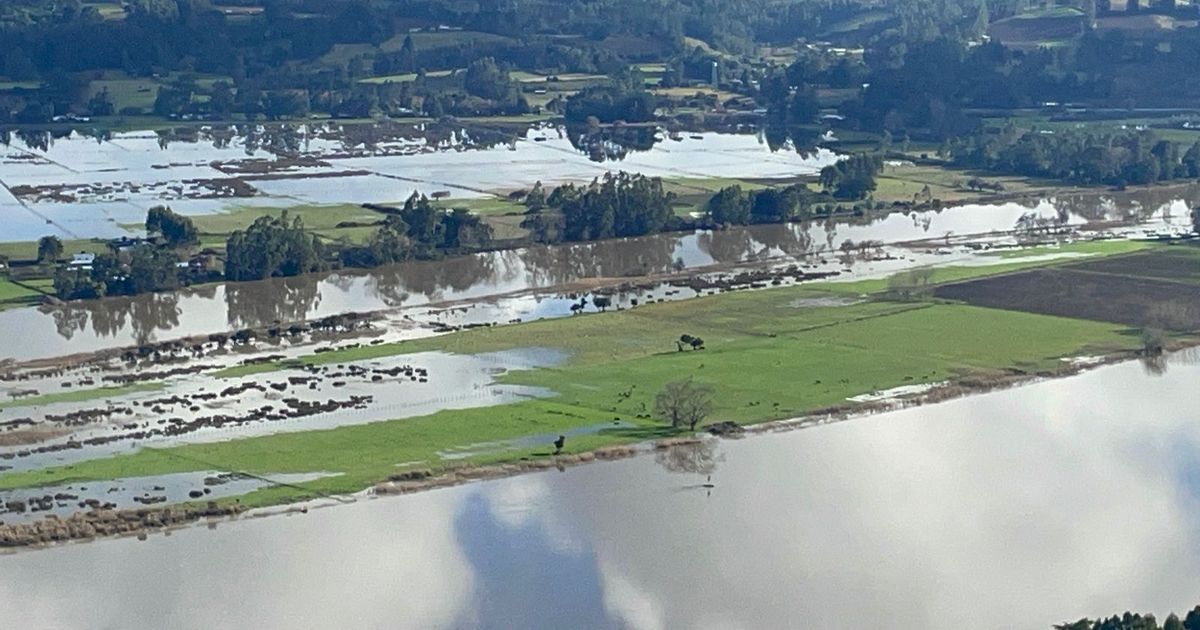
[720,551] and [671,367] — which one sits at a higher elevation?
[671,367]

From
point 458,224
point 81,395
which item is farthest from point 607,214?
point 81,395

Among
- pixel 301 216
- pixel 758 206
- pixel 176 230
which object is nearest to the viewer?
pixel 176 230

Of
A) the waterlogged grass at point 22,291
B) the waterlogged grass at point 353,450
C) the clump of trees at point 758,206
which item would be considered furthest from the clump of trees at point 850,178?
the waterlogged grass at point 353,450

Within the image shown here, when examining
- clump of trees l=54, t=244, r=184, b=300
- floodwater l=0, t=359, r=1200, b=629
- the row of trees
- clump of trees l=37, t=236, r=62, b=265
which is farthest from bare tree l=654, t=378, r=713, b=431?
the row of trees

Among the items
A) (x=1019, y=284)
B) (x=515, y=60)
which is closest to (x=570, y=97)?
(x=515, y=60)

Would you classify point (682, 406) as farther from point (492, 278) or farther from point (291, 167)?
point (291, 167)

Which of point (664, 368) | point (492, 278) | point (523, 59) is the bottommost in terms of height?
point (492, 278)

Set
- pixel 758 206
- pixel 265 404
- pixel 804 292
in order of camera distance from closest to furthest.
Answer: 1. pixel 265 404
2. pixel 804 292
3. pixel 758 206
